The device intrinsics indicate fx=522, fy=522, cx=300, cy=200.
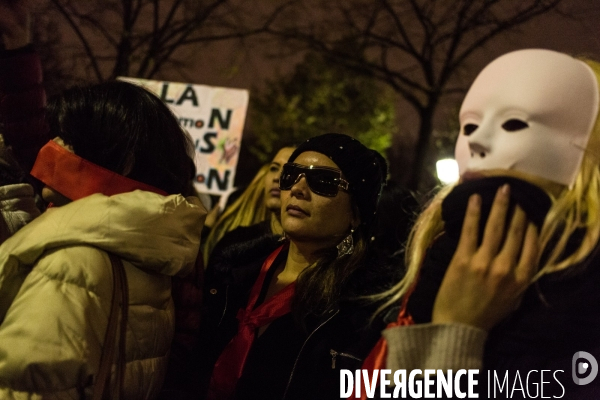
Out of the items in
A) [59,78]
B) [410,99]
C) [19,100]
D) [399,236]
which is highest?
[410,99]

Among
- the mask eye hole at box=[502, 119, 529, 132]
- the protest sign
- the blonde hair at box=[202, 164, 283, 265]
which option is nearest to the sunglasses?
the mask eye hole at box=[502, 119, 529, 132]

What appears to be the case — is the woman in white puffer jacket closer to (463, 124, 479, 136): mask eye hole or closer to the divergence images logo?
(463, 124, 479, 136): mask eye hole

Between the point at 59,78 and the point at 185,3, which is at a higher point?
the point at 185,3

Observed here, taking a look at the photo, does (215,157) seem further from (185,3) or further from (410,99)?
(410,99)

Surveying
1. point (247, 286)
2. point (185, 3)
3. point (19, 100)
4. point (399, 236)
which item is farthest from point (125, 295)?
point (185, 3)

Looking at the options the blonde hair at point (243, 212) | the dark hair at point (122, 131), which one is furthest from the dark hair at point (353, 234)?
the blonde hair at point (243, 212)

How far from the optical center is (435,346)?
4.18 feet

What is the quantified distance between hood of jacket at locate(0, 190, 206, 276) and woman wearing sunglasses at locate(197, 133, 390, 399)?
1.92ft

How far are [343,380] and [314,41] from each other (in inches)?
435

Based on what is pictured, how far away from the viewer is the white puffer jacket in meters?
1.38

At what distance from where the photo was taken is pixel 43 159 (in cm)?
170

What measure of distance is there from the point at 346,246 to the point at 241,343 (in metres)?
0.60

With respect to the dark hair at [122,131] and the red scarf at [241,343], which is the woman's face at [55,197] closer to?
the dark hair at [122,131]

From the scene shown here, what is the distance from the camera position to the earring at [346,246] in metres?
2.24
